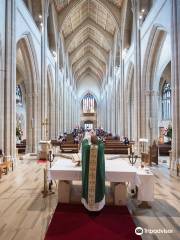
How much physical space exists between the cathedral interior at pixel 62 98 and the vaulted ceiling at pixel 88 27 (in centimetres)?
13

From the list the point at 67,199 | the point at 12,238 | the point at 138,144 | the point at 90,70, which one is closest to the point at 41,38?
the point at 138,144

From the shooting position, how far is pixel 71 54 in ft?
116

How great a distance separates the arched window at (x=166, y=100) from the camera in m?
25.8

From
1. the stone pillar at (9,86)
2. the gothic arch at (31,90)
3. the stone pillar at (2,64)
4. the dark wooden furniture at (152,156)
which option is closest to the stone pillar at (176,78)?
the dark wooden furniture at (152,156)

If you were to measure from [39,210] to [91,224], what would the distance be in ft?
4.45

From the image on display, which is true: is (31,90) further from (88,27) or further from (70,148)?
(88,27)

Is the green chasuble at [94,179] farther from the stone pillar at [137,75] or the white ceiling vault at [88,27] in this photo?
the white ceiling vault at [88,27]

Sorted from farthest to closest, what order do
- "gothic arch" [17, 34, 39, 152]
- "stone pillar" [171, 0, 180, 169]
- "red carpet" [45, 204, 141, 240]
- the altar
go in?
"gothic arch" [17, 34, 39, 152]
"stone pillar" [171, 0, 180, 169]
the altar
"red carpet" [45, 204, 141, 240]

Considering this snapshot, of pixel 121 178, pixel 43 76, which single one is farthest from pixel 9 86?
pixel 121 178

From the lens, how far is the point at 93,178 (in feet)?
15.3

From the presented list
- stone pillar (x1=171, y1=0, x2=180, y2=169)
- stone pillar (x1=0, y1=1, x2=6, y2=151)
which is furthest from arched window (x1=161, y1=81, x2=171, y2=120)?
stone pillar (x1=0, y1=1, x2=6, y2=151)

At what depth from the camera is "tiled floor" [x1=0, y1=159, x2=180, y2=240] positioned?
3934mm

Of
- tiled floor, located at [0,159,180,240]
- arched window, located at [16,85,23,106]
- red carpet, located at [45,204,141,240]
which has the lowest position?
tiled floor, located at [0,159,180,240]

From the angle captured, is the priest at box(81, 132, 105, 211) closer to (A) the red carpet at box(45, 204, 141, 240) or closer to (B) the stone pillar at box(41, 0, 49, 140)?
(A) the red carpet at box(45, 204, 141, 240)
